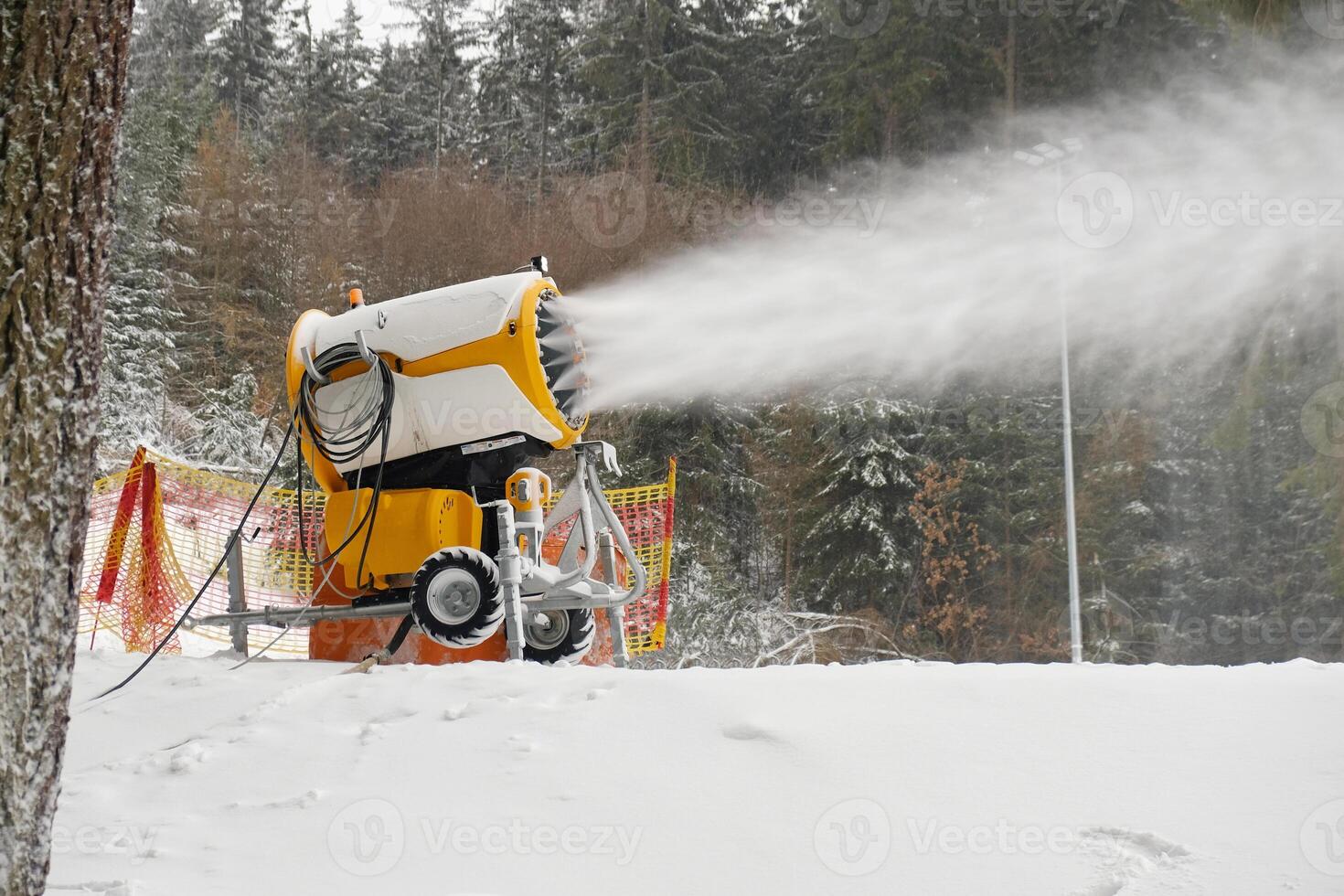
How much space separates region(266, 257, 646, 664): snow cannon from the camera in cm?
567

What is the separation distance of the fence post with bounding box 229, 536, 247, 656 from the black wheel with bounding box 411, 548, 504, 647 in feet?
4.32

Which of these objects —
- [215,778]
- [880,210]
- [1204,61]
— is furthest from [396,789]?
[1204,61]

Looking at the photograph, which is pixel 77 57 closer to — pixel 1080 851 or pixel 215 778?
pixel 215 778

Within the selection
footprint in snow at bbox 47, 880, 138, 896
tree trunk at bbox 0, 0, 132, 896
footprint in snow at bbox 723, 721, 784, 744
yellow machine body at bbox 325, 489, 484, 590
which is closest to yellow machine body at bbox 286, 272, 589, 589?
yellow machine body at bbox 325, 489, 484, 590

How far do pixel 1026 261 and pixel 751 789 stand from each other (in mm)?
19770

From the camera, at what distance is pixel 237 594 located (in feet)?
20.7

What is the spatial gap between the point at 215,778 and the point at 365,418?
2833 millimetres

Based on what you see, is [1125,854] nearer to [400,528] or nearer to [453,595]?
[453,595]

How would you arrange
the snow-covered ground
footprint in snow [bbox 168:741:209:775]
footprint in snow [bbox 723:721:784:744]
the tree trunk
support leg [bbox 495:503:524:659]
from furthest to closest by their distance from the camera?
support leg [bbox 495:503:524:659]
footprint in snow [bbox 168:741:209:775]
footprint in snow [bbox 723:721:784:744]
the snow-covered ground
the tree trunk

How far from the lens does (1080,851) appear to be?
2.41 m

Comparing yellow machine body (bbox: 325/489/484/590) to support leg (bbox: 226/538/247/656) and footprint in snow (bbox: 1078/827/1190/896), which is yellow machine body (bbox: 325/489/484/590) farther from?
footprint in snow (bbox: 1078/827/1190/896)

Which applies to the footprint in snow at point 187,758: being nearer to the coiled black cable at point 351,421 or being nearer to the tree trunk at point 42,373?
the tree trunk at point 42,373

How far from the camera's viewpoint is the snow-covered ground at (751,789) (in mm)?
2432

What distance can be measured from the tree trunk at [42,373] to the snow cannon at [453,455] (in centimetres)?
340
